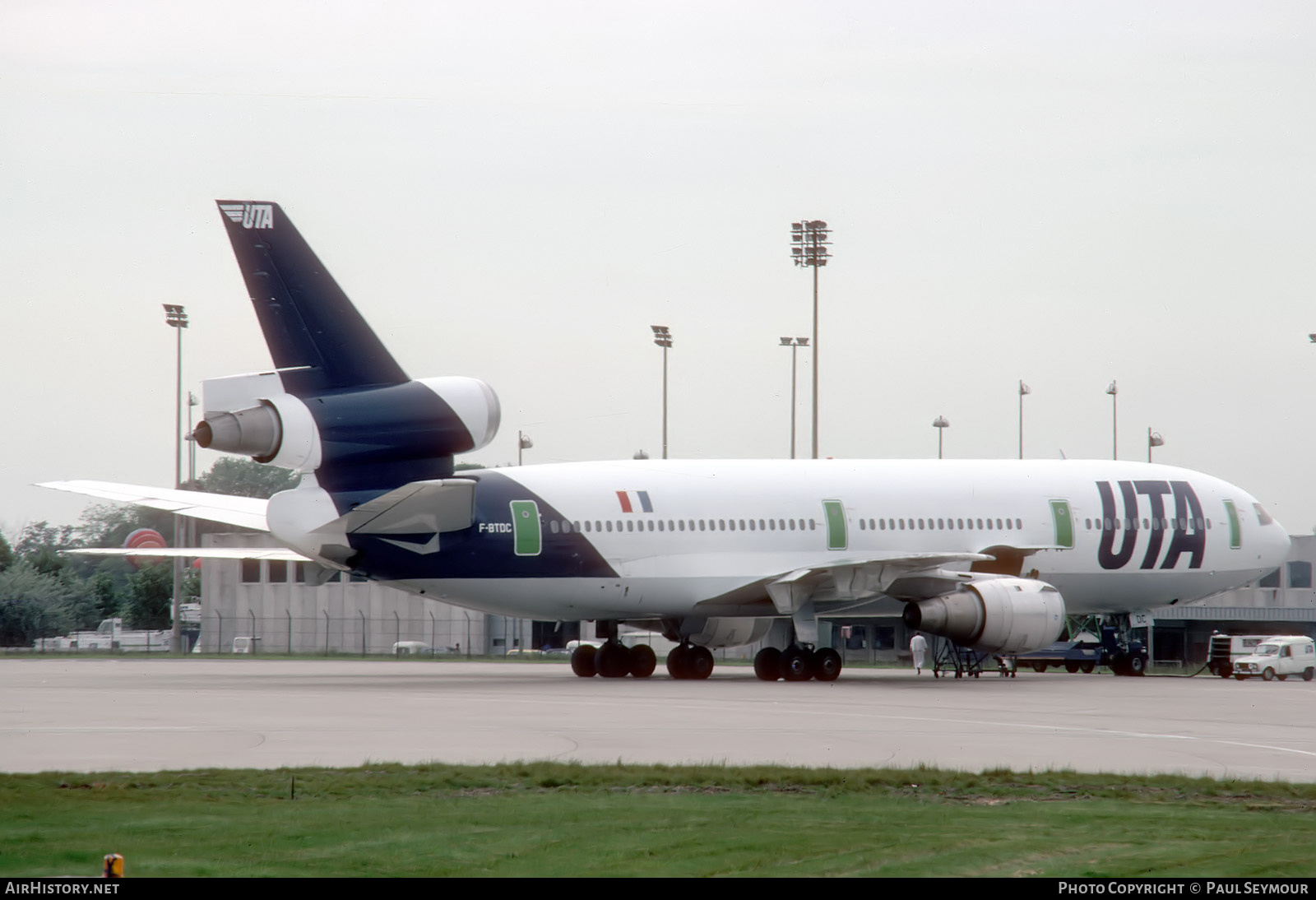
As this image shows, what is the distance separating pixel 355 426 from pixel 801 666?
10.5 meters

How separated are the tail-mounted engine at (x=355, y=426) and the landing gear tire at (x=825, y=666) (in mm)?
8563

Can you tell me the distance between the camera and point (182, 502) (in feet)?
106

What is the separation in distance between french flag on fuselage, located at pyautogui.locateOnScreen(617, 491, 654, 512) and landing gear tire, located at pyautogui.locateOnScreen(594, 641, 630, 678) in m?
3.65

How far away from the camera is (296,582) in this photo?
67.3 metres

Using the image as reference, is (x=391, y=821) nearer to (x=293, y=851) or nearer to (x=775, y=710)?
(x=293, y=851)

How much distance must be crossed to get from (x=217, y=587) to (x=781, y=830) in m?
62.1

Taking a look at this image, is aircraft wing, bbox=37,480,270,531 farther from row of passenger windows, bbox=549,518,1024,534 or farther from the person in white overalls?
the person in white overalls

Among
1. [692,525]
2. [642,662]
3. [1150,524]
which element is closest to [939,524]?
[1150,524]

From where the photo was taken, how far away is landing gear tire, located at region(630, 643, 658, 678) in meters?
34.8

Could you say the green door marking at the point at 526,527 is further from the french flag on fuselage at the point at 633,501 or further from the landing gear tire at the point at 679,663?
the landing gear tire at the point at 679,663

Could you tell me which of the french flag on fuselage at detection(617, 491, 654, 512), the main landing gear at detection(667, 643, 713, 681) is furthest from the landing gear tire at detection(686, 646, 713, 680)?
the french flag on fuselage at detection(617, 491, 654, 512)

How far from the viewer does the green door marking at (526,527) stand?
31.4m

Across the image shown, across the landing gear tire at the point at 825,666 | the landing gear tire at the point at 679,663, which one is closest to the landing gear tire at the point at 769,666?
the landing gear tire at the point at 825,666

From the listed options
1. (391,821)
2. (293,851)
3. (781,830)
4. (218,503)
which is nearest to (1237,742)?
(781,830)
